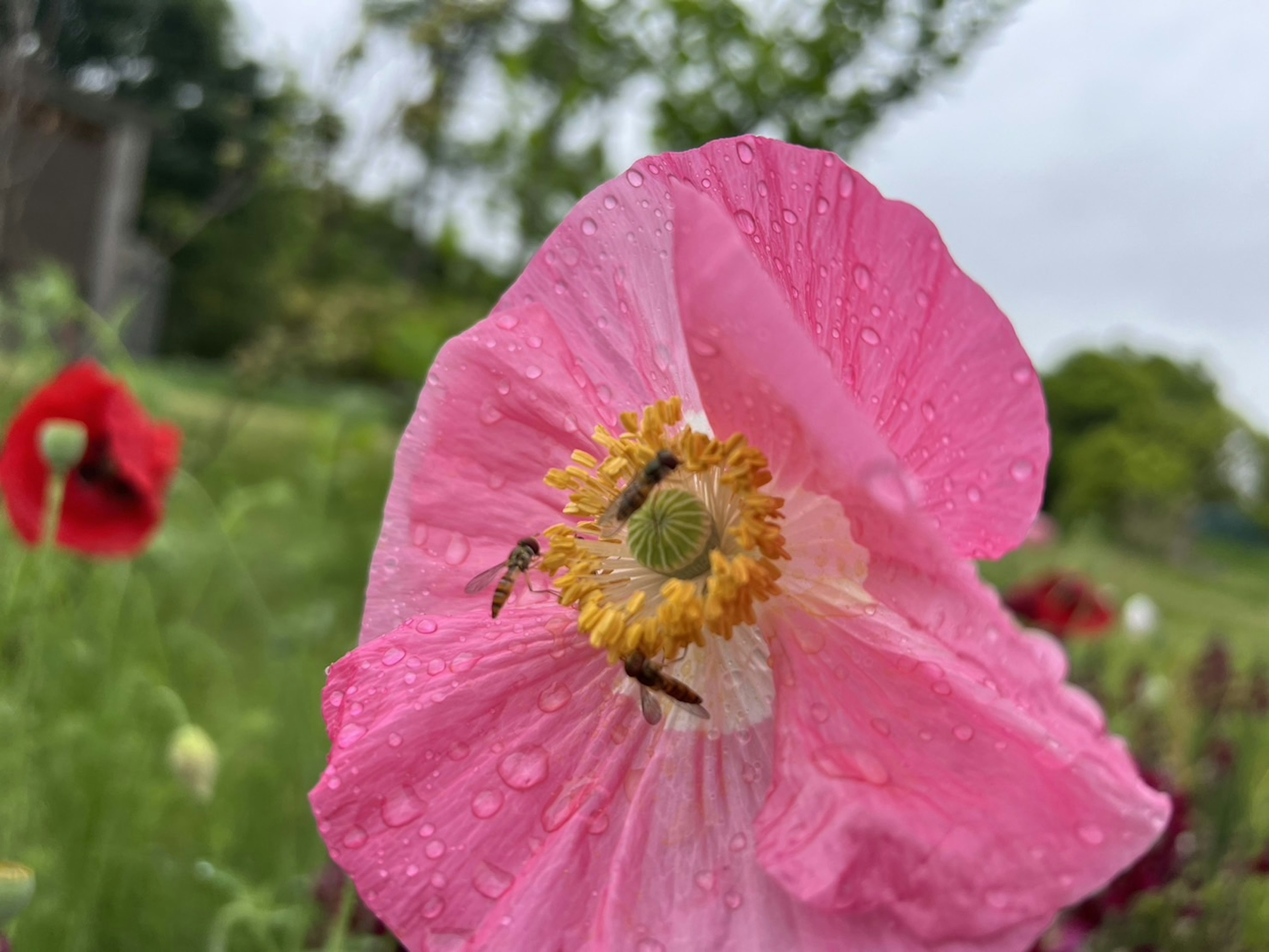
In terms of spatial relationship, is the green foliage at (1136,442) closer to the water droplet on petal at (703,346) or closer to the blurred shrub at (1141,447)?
the blurred shrub at (1141,447)

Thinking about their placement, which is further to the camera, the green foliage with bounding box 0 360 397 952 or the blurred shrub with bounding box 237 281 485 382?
the blurred shrub with bounding box 237 281 485 382

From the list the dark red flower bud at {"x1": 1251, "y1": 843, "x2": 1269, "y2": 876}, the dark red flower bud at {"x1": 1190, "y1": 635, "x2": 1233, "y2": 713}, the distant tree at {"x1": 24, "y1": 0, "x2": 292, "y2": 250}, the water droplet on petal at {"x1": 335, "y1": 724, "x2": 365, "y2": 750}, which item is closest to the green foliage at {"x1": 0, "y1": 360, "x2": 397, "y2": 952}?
the water droplet on petal at {"x1": 335, "y1": 724, "x2": 365, "y2": 750}

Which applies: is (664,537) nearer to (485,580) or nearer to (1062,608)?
(485,580)

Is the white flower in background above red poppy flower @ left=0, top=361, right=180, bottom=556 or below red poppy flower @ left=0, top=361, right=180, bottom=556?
above

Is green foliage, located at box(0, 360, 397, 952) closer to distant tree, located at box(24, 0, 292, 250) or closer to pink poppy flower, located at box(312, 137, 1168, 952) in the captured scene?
pink poppy flower, located at box(312, 137, 1168, 952)

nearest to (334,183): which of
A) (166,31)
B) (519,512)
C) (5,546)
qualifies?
(5,546)

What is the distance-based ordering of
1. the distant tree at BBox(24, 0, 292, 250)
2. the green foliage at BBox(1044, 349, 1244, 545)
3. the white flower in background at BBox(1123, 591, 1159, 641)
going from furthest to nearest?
the green foliage at BBox(1044, 349, 1244, 545), the distant tree at BBox(24, 0, 292, 250), the white flower in background at BBox(1123, 591, 1159, 641)

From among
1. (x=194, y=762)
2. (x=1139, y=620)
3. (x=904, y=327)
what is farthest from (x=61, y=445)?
(x=1139, y=620)
